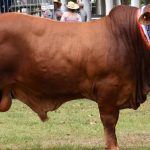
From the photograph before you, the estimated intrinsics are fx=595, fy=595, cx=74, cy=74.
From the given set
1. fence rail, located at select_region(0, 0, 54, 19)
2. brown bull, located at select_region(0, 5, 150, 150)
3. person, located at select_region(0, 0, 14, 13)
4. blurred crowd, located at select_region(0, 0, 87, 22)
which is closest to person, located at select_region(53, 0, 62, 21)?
blurred crowd, located at select_region(0, 0, 87, 22)

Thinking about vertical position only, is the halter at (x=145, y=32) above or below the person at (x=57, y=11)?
above

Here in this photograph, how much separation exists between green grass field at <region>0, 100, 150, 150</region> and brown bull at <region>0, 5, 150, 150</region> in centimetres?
104

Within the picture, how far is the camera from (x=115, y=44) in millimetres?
6406

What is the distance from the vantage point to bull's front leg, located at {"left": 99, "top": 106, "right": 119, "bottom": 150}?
643cm

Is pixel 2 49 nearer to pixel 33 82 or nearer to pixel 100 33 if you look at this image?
pixel 33 82

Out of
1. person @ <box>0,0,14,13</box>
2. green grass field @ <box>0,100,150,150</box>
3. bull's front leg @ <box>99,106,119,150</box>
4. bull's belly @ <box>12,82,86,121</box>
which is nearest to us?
bull's front leg @ <box>99,106,119,150</box>

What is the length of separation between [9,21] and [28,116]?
12.7ft

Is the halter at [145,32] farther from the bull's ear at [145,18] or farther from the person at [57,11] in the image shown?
the person at [57,11]

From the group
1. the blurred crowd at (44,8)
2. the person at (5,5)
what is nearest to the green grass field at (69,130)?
the blurred crowd at (44,8)

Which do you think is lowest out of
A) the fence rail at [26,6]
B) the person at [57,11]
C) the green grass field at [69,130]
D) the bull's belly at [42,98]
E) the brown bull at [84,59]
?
the green grass field at [69,130]

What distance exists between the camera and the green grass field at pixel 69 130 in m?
7.54

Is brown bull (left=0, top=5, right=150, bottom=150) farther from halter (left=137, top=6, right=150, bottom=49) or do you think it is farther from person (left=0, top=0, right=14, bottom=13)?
person (left=0, top=0, right=14, bottom=13)

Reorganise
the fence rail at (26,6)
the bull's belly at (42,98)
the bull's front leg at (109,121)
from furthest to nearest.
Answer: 1. the fence rail at (26,6)
2. the bull's belly at (42,98)
3. the bull's front leg at (109,121)

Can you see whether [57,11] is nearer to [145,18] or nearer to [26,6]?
[26,6]
